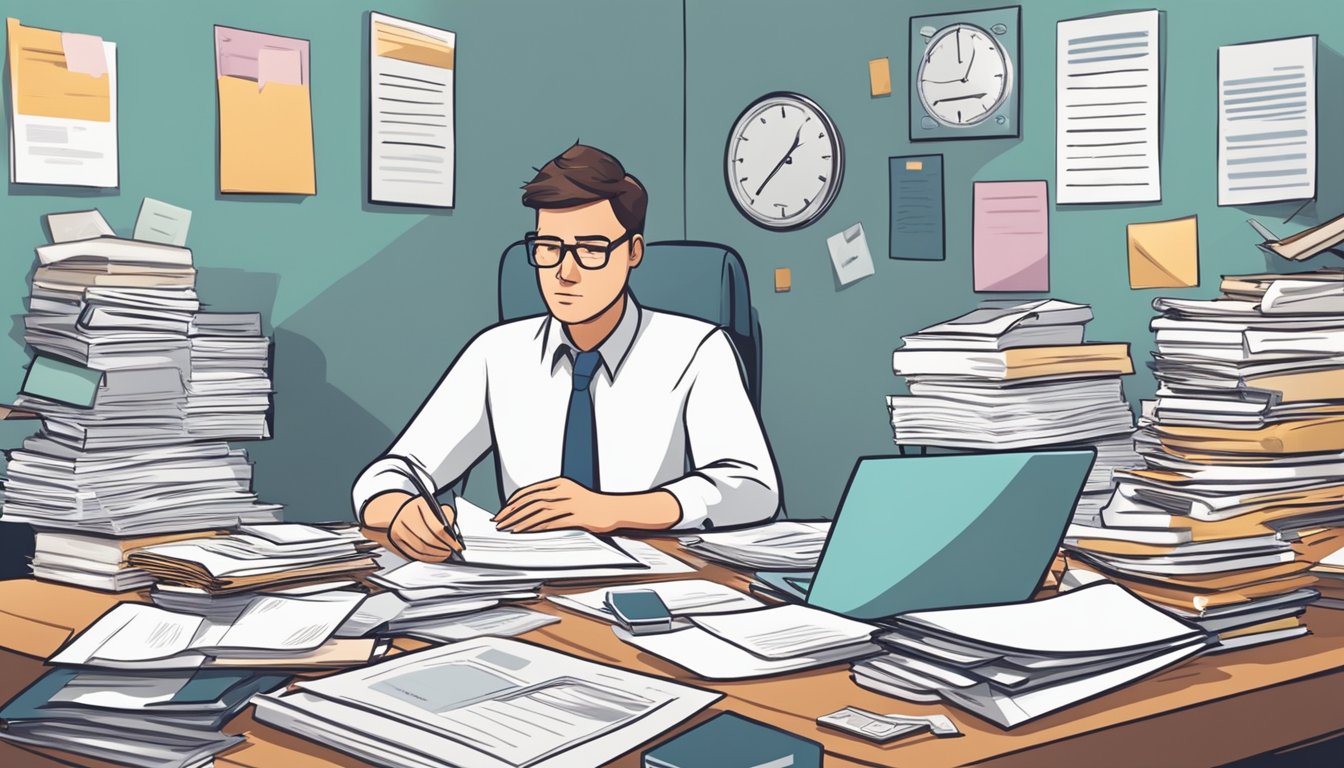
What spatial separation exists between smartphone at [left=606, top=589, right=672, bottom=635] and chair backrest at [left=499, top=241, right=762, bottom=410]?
104cm

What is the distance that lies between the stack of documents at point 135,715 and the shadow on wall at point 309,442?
1576 mm

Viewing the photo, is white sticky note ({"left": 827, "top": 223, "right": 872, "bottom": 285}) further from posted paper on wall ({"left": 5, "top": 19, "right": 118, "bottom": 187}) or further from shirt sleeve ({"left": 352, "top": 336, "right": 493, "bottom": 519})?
posted paper on wall ({"left": 5, "top": 19, "right": 118, "bottom": 187})

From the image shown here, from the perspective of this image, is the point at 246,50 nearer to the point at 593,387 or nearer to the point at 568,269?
the point at 568,269

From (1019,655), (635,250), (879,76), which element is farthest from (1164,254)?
(1019,655)

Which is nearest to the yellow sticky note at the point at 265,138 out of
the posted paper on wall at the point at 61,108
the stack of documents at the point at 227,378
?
the posted paper on wall at the point at 61,108

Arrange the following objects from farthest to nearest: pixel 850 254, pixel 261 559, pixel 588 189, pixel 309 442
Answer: pixel 850 254, pixel 309 442, pixel 588 189, pixel 261 559

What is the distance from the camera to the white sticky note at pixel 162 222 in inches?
92.5

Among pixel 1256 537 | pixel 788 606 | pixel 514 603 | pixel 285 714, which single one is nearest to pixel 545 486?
pixel 514 603

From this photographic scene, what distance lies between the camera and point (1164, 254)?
2.46 metres

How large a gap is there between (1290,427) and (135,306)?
1.79 meters

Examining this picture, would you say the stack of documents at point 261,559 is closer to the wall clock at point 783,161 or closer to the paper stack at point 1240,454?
the paper stack at point 1240,454

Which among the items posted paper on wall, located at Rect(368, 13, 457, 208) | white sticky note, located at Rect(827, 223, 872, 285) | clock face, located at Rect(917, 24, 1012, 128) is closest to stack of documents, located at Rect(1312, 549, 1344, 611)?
clock face, located at Rect(917, 24, 1012, 128)

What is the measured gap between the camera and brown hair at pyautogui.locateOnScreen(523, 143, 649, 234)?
216 cm

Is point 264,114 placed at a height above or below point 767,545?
above
